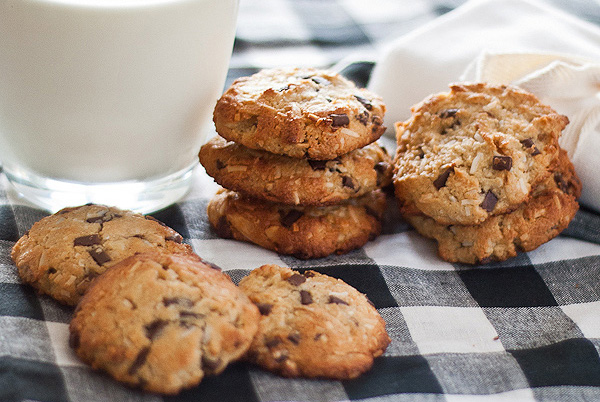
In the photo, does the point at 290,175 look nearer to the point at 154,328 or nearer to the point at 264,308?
the point at 264,308

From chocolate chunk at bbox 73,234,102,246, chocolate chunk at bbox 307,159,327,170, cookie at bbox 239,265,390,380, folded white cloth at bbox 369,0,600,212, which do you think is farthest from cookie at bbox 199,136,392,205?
folded white cloth at bbox 369,0,600,212

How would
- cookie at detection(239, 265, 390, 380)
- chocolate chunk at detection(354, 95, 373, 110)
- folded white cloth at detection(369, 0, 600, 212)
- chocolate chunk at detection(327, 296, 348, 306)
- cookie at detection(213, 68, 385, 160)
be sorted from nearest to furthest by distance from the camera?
1. cookie at detection(239, 265, 390, 380)
2. chocolate chunk at detection(327, 296, 348, 306)
3. cookie at detection(213, 68, 385, 160)
4. chocolate chunk at detection(354, 95, 373, 110)
5. folded white cloth at detection(369, 0, 600, 212)

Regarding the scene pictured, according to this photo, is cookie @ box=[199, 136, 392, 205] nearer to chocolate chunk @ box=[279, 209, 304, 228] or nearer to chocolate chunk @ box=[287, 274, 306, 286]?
chocolate chunk @ box=[279, 209, 304, 228]

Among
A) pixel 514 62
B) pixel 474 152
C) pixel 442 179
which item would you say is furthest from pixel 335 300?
pixel 514 62

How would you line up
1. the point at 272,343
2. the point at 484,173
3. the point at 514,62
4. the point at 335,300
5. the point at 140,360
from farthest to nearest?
the point at 514,62 → the point at 484,173 → the point at 335,300 → the point at 272,343 → the point at 140,360

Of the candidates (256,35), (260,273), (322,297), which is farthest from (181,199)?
(256,35)

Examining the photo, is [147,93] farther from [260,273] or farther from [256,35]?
[256,35]
